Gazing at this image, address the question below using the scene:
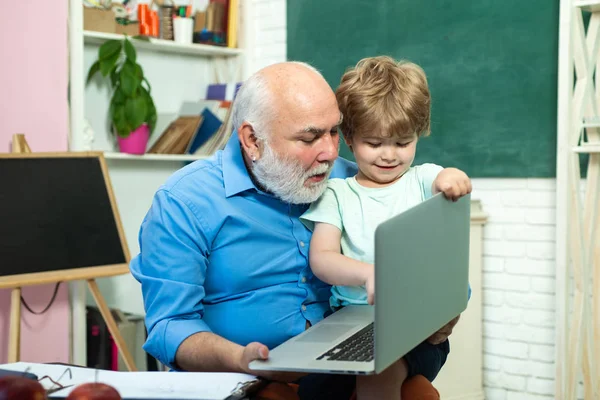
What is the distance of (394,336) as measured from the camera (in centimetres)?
114

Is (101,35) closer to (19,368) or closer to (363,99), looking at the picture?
(363,99)

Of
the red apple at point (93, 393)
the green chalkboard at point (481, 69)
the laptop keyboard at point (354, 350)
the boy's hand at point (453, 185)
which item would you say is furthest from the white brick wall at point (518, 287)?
the red apple at point (93, 393)

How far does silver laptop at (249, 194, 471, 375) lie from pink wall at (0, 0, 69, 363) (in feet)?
7.10

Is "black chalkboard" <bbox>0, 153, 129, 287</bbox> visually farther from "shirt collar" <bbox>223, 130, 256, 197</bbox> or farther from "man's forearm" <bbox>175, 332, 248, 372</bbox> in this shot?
"man's forearm" <bbox>175, 332, 248, 372</bbox>

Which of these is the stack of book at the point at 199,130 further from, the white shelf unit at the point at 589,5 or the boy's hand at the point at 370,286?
the boy's hand at the point at 370,286

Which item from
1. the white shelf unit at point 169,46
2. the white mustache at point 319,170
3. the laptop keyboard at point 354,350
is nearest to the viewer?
the laptop keyboard at point 354,350

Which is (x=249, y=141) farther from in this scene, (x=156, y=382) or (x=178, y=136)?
(x=178, y=136)

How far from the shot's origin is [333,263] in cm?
156

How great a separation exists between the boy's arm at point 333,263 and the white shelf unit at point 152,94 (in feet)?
6.65

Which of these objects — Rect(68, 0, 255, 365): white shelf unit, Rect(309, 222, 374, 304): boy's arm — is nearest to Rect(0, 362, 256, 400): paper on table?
Rect(309, 222, 374, 304): boy's arm

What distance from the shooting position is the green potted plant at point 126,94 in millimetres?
3658

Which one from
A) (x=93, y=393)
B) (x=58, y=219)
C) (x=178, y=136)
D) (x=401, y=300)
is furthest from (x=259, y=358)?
(x=178, y=136)

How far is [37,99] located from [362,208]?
2.09m

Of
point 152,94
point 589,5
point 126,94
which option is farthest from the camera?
point 152,94
